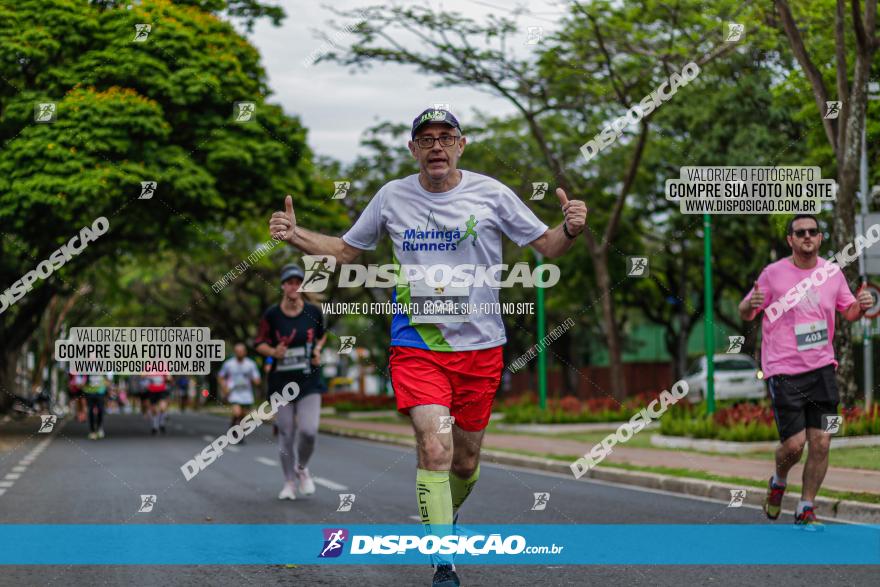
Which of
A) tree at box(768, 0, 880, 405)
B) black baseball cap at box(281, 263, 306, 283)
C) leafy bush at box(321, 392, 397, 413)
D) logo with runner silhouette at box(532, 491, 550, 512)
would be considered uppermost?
tree at box(768, 0, 880, 405)

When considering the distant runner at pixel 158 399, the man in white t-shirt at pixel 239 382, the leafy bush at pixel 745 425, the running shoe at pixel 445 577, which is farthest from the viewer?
the distant runner at pixel 158 399

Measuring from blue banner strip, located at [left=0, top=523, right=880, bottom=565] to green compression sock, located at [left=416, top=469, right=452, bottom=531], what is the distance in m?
1.56

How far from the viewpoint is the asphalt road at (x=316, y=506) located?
21.1ft

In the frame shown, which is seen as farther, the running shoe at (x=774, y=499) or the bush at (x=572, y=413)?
the bush at (x=572, y=413)

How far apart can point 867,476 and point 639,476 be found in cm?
232

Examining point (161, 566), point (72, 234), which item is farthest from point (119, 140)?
point (161, 566)

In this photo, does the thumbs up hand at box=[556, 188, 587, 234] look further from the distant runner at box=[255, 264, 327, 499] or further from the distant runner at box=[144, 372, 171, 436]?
the distant runner at box=[144, 372, 171, 436]

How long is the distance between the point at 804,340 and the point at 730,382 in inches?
933

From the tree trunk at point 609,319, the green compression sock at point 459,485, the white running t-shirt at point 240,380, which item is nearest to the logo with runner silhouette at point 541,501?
the green compression sock at point 459,485

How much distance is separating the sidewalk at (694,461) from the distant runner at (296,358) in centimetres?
426

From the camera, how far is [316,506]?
33.6 feet

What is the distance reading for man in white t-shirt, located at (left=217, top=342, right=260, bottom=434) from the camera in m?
20.6

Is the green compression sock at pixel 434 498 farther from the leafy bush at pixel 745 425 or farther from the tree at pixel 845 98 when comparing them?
the leafy bush at pixel 745 425

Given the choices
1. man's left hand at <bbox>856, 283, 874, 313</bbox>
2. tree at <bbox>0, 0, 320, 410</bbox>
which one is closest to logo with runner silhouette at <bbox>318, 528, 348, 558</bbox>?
man's left hand at <bbox>856, 283, 874, 313</bbox>
